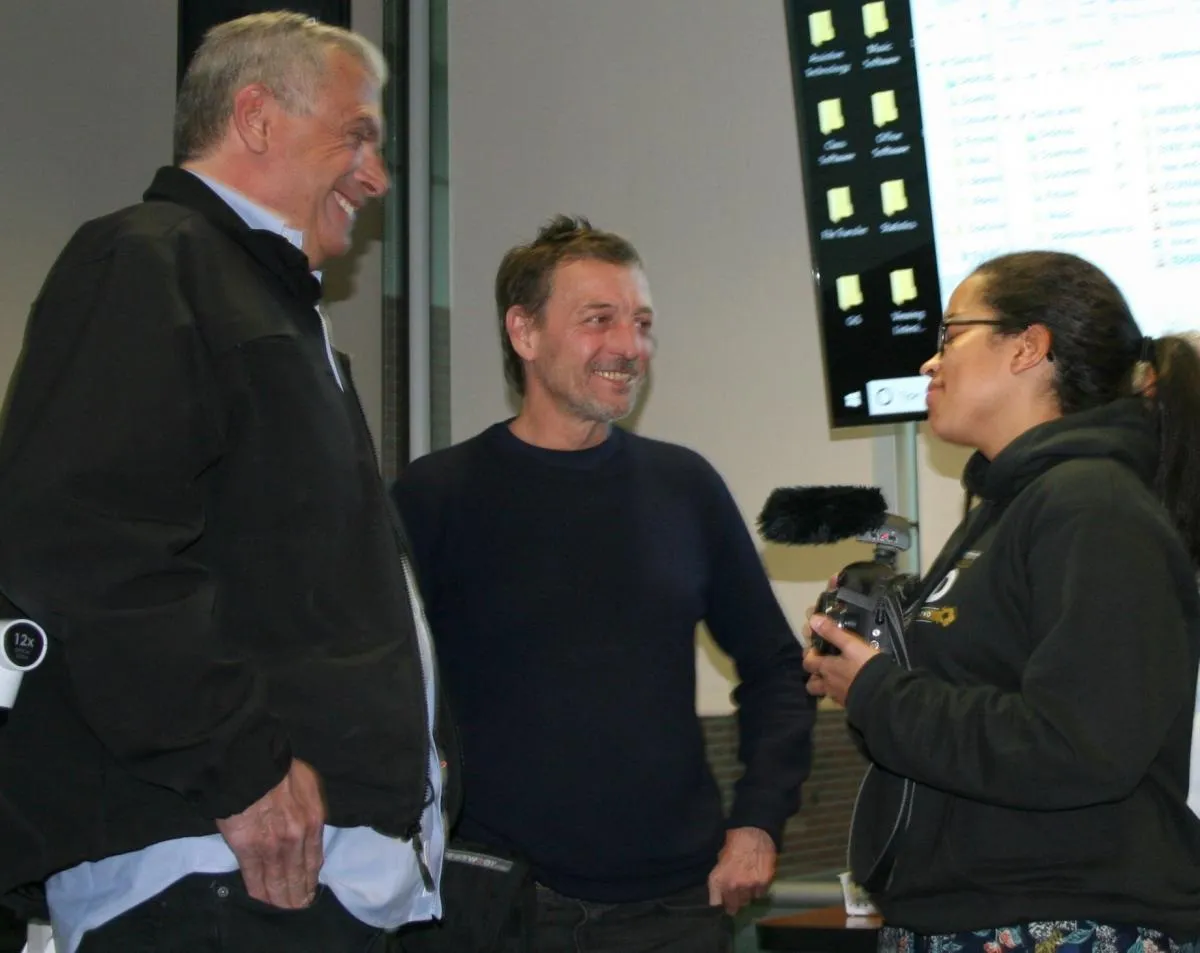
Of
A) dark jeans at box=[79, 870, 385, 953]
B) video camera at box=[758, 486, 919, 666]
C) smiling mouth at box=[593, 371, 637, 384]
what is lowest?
dark jeans at box=[79, 870, 385, 953]

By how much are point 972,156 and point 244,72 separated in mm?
1628

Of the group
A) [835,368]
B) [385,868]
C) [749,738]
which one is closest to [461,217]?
[835,368]

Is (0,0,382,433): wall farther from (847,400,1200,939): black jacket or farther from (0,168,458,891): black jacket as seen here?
(847,400,1200,939): black jacket

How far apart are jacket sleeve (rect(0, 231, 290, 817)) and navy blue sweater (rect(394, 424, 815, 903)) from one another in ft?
2.72

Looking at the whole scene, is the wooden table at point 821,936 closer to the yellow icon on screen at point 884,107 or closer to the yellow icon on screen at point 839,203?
the yellow icon on screen at point 839,203

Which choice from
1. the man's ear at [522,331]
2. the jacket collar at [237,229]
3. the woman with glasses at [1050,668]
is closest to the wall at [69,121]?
the man's ear at [522,331]

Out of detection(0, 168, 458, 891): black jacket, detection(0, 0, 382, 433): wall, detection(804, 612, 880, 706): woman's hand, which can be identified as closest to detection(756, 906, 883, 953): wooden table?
detection(804, 612, 880, 706): woman's hand

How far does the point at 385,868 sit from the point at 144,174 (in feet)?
7.22


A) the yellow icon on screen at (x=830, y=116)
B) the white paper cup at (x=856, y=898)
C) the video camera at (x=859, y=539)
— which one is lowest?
the white paper cup at (x=856, y=898)

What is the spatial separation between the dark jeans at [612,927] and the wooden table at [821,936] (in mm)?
691

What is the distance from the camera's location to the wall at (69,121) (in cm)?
293

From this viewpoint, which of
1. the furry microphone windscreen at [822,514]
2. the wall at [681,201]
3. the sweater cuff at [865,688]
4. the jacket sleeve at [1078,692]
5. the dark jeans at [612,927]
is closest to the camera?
the jacket sleeve at [1078,692]

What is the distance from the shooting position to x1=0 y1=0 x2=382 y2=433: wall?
115 inches

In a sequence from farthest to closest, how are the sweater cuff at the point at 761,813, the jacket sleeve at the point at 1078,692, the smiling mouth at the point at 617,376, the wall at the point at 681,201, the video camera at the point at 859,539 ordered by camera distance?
the wall at the point at 681,201
the smiling mouth at the point at 617,376
the sweater cuff at the point at 761,813
the video camera at the point at 859,539
the jacket sleeve at the point at 1078,692
